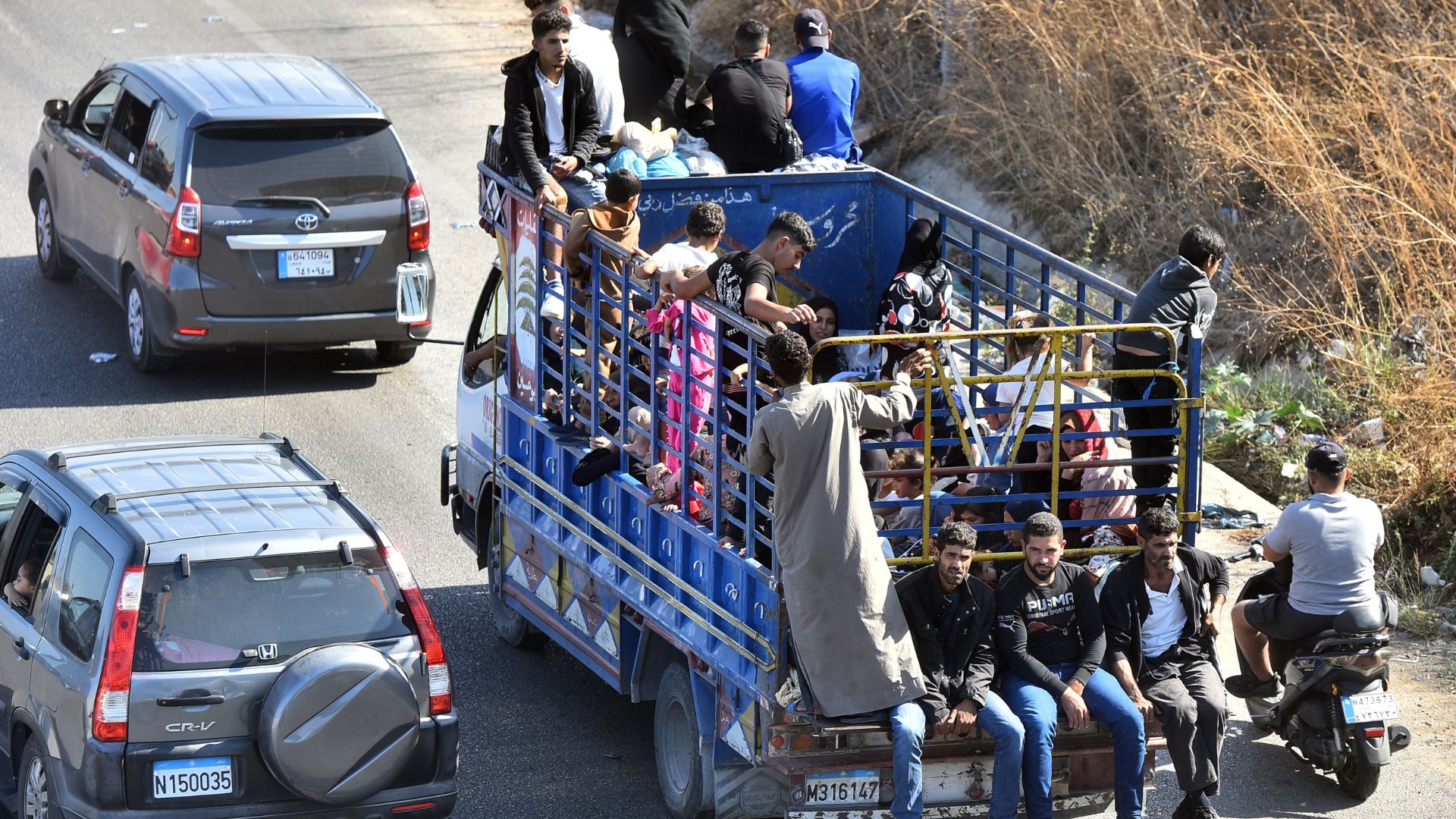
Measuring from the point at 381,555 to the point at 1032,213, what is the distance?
30.5ft

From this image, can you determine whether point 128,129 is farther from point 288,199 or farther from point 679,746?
point 679,746

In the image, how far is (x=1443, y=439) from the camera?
32.8 feet

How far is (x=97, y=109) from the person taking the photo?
13.6 metres

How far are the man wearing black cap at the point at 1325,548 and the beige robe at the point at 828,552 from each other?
2.23 metres

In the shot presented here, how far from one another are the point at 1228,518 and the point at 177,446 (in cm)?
610

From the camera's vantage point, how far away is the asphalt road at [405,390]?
26.1ft

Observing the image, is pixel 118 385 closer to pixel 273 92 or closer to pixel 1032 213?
pixel 273 92

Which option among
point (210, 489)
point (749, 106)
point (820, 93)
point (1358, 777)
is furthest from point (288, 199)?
point (1358, 777)

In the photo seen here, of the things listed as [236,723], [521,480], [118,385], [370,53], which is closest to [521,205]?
[521,480]

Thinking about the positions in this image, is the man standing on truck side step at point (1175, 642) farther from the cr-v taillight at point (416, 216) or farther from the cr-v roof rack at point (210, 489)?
the cr-v taillight at point (416, 216)

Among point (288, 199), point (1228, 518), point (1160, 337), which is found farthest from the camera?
point (288, 199)

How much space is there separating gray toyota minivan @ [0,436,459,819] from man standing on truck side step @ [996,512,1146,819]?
2.15 metres

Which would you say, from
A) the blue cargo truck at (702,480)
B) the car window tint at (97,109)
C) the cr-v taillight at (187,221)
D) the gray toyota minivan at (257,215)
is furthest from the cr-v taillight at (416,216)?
the car window tint at (97,109)

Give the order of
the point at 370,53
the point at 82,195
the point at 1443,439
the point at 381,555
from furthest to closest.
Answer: the point at 370,53 < the point at 82,195 < the point at 1443,439 < the point at 381,555
